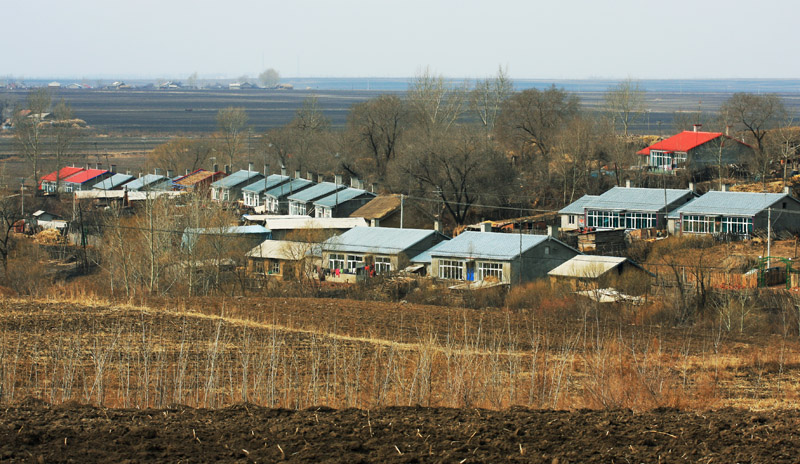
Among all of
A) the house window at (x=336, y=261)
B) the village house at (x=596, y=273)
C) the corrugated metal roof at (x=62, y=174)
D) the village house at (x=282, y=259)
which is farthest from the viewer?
the corrugated metal roof at (x=62, y=174)

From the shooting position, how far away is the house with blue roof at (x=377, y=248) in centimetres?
3114

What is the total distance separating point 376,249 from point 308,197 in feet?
46.7

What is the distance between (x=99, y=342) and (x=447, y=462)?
27.4ft

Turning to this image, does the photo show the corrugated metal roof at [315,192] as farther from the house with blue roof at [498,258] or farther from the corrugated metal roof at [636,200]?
the house with blue roof at [498,258]

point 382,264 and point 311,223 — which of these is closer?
point 382,264

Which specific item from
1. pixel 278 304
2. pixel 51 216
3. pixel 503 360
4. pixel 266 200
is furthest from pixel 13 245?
pixel 503 360

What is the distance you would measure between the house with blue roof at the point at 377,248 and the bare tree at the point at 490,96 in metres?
36.6

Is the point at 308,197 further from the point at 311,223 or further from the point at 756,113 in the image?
the point at 756,113

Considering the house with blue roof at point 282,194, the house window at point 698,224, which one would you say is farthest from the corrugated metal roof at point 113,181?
the house window at point 698,224

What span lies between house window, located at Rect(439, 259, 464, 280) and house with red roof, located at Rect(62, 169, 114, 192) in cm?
3296

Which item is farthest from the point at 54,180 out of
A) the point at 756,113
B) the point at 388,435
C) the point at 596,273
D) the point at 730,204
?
the point at 388,435

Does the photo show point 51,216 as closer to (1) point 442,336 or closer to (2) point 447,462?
(1) point 442,336

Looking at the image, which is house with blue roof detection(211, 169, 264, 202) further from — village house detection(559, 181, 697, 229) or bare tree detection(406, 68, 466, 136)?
village house detection(559, 181, 697, 229)

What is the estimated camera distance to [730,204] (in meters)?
35.2
